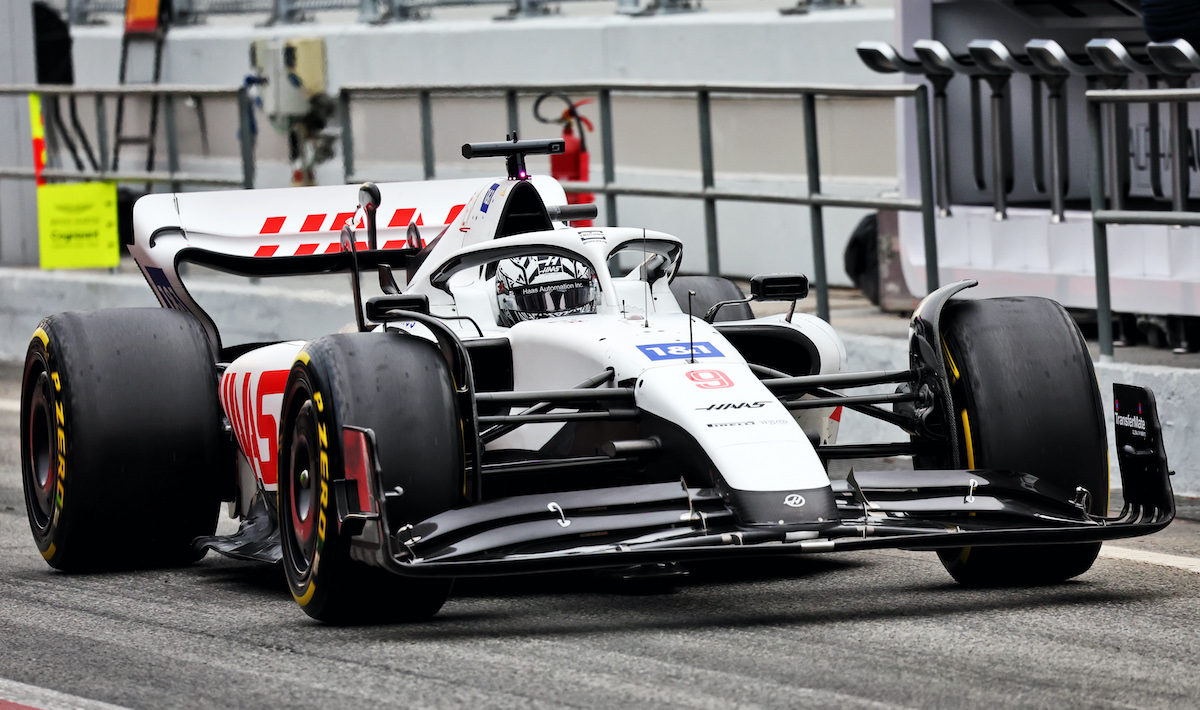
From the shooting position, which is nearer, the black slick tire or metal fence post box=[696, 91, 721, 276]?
the black slick tire

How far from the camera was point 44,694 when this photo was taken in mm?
5719

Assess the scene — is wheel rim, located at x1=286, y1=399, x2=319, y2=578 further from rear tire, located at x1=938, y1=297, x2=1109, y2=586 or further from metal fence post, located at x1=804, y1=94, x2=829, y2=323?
metal fence post, located at x1=804, y1=94, x2=829, y2=323

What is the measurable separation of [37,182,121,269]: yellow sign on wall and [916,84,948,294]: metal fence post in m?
6.74

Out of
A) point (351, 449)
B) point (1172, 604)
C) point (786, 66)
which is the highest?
point (786, 66)

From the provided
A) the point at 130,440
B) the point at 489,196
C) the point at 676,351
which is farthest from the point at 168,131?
the point at 676,351

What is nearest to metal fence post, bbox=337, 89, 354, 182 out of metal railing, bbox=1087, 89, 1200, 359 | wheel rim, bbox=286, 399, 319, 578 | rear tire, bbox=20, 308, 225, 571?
metal railing, bbox=1087, 89, 1200, 359

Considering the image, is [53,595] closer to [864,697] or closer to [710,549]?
[710,549]

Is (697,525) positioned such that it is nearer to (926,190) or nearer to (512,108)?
(926,190)

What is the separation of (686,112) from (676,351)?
10.1m

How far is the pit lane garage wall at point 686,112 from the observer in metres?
15.3

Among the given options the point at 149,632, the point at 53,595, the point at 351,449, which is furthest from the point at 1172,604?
the point at 53,595

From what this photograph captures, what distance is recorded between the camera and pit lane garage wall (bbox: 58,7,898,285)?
1533 centimetres

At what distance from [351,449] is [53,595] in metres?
1.70

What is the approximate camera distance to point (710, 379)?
21.4 ft
